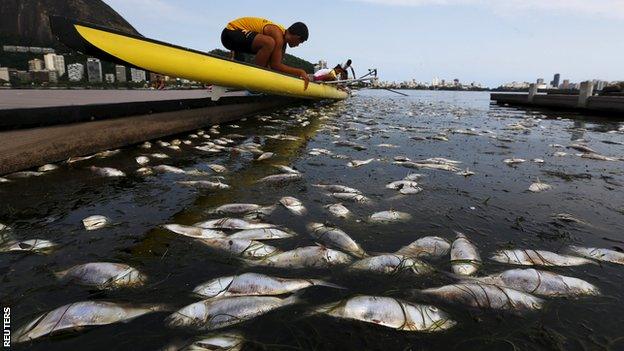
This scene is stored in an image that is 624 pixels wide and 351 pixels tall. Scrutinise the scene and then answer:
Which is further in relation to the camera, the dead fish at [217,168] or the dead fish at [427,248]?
the dead fish at [217,168]

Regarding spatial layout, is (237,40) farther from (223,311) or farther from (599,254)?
(599,254)

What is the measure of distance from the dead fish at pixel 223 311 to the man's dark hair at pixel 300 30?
9.52 m

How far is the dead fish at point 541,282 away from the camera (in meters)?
2.64

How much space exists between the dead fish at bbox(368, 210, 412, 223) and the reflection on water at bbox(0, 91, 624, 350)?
0.10m

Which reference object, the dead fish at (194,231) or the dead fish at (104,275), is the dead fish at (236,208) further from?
the dead fish at (104,275)

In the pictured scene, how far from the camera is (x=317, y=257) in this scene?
2984 millimetres

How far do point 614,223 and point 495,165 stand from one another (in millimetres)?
2840

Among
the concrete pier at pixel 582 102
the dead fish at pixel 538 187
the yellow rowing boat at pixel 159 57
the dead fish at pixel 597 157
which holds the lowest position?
the dead fish at pixel 538 187

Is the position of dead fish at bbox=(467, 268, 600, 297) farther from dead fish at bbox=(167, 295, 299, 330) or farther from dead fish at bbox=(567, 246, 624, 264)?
dead fish at bbox=(167, 295, 299, 330)

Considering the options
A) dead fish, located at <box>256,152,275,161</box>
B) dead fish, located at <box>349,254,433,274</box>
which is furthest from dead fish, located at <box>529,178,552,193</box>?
dead fish, located at <box>256,152,275,161</box>

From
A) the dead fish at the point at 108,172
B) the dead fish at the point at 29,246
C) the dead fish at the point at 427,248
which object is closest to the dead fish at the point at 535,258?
the dead fish at the point at 427,248

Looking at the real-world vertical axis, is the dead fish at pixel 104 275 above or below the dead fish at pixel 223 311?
above

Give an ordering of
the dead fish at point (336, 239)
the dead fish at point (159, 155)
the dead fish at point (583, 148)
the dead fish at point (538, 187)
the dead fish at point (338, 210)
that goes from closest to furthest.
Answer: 1. the dead fish at point (336, 239)
2. the dead fish at point (338, 210)
3. the dead fish at point (538, 187)
4. the dead fish at point (159, 155)
5. the dead fish at point (583, 148)

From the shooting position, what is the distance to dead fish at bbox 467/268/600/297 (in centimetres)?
264
